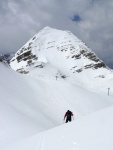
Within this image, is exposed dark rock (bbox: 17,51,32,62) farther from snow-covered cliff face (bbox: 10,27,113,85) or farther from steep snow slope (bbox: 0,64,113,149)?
steep snow slope (bbox: 0,64,113,149)

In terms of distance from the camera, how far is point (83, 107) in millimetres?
47500

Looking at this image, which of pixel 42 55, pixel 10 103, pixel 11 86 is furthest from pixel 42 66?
pixel 10 103

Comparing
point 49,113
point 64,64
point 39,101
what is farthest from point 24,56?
point 49,113

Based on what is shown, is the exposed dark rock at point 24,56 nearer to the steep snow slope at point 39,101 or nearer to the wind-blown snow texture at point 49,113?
the wind-blown snow texture at point 49,113

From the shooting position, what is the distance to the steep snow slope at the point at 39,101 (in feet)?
101

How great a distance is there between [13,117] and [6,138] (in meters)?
6.50

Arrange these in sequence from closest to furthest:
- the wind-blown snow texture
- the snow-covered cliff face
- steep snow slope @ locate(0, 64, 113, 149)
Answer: the wind-blown snow texture, steep snow slope @ locate(0, 64, 113, 149), the snow-covered cliff face

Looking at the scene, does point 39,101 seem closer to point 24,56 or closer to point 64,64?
point 64,64

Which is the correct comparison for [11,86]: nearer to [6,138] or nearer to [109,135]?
[6,138]

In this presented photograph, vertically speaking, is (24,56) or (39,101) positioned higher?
(24,56)

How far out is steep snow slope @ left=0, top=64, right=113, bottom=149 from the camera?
30.8 m

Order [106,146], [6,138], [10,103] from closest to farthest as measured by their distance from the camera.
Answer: [106,146]
[6,138]
[10,103]

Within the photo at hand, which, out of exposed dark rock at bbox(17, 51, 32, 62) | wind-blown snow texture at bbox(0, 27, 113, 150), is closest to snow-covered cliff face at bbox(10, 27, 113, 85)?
exposed dark rock at bbox(17, 51, 32, 62)

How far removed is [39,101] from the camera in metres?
45.2
